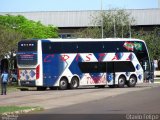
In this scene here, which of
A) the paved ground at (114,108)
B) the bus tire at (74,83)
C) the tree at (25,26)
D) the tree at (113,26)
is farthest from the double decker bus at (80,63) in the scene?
the tree at (113,26)

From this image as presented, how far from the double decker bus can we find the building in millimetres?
46571

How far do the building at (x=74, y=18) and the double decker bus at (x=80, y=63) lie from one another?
153ft

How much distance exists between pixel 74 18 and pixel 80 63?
51.9m

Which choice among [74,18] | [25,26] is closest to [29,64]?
[25,26]

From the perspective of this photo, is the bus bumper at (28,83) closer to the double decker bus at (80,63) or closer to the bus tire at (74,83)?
the double decker bus at (80,63)

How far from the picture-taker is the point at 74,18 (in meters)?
92.9

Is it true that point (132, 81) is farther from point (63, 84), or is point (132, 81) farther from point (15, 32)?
point (15, 32)

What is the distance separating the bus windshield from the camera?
39500mm

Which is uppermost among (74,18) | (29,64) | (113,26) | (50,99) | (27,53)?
(74,18)

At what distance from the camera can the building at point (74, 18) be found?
91562 millimetres

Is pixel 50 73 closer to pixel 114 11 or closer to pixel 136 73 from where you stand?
pixel 136 73

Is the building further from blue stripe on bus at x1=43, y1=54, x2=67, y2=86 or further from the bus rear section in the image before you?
the bus rear section

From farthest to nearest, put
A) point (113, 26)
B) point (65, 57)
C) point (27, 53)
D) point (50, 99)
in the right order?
point (113, 26) < point (65, 57) < point (27, 53) < point (50, 99)

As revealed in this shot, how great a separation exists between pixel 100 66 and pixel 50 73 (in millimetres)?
4510
